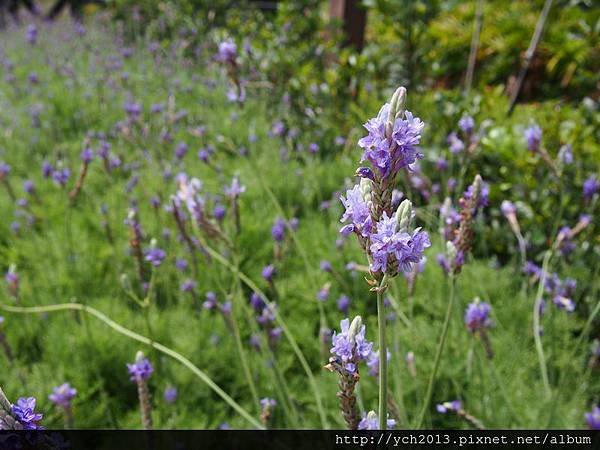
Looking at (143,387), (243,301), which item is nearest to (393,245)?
(143,387)

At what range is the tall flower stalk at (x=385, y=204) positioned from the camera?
2.20ft

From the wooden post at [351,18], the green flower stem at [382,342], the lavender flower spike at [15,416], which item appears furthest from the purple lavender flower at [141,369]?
the wooden post at [351,18]

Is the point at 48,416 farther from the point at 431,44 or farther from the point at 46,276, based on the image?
the point at 431,44

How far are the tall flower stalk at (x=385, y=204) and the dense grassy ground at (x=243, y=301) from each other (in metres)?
0.85

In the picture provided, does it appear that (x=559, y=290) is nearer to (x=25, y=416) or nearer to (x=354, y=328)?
(x=354, y=328)

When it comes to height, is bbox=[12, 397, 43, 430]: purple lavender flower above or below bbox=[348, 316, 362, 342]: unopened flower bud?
below

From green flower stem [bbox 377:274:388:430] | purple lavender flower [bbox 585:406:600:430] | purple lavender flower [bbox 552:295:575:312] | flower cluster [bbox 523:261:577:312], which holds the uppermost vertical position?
flower cluster [bbox 523:261:577:312]

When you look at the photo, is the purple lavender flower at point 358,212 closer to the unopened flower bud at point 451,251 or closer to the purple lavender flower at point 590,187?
the unopened flower bud at point 451,251

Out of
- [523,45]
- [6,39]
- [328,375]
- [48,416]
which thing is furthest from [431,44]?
[6,39]

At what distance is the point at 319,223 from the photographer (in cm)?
274

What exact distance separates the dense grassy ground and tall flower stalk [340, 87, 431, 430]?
846mm

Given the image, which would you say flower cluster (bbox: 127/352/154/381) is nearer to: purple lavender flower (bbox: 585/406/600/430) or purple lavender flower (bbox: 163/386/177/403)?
purple lavender flower (bbox: 163/386/177/403)

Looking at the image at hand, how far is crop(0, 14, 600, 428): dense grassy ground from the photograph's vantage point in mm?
1832

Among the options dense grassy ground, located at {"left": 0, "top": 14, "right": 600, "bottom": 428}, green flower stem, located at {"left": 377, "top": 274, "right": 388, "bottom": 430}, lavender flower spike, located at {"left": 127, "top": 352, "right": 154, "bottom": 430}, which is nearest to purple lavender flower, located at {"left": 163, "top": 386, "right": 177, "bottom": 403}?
dense grassy ground, located at {"left": 0, "top": 14, "right": 600, "bottom": 428}
